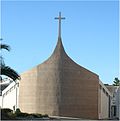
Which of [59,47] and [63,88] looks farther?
[59,47]

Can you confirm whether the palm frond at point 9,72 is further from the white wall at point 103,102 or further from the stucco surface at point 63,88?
the white wall at point 103,102

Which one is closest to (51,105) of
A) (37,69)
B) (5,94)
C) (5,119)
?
(37,69)

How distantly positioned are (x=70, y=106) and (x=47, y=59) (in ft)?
21.3

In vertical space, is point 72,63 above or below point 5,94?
above

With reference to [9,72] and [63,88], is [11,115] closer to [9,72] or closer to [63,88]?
[9,72]

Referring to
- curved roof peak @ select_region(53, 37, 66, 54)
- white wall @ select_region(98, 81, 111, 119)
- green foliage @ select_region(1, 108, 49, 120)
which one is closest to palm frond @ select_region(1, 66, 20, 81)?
green foliage @ select_region(1, 108, 49, 120)

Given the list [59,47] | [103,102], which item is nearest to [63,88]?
[59,47]

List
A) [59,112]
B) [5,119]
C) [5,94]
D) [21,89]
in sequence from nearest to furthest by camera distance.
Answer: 1. [5,119]
2. [59,112]
3. [21,89]
4. [5,94]

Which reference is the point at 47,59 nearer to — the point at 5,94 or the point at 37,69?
the point at 37,69

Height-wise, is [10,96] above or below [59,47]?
below

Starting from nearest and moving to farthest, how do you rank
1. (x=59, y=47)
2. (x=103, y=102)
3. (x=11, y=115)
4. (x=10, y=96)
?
(x=11, y=115) → (x=59, y=47) → (x=103, y=102) → (x=10, y=96)

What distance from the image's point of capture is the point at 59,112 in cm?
4841

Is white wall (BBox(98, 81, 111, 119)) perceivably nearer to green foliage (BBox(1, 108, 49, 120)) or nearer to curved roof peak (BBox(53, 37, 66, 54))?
curved roof peak (BBox(53, 37, 66, 54))

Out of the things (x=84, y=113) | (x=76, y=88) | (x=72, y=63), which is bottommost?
(x=84, y=113)
